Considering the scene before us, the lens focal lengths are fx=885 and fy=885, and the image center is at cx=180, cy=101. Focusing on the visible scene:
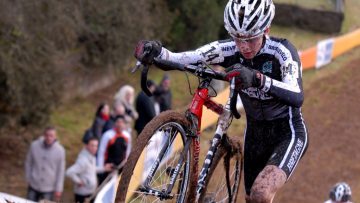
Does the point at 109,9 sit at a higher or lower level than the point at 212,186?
higher

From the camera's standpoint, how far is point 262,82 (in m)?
6.46

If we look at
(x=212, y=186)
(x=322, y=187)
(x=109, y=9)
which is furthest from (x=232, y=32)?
(x=109, y=9)

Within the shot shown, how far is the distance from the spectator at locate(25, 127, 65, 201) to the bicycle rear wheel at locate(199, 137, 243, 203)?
5.09 m

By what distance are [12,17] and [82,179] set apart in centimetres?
399

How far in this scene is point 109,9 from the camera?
2070 cm

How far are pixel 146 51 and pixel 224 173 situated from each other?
5.55 ft

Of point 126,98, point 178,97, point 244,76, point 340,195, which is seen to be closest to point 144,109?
point 126,98

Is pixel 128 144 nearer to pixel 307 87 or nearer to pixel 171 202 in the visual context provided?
pixel 171 202

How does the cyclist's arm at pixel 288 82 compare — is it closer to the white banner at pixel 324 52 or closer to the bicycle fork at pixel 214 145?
the bicycle fork at pixel 214 145

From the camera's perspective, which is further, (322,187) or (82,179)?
(322,187)

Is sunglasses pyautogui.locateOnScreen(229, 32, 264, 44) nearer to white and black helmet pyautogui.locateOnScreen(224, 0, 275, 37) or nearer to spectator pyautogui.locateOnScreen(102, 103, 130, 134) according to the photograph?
white and black helmet pyautogui.locateOnScreen(224, 0, 275, 37)

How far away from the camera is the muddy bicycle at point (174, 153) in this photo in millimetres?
6371

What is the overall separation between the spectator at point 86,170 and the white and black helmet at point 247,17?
6.15m

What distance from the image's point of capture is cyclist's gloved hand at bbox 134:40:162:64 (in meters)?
6.84
